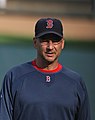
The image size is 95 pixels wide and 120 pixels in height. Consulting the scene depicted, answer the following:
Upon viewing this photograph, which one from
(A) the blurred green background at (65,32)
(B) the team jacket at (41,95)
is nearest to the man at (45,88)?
(B) the team jacket at (41,95)

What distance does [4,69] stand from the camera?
656 centimetres

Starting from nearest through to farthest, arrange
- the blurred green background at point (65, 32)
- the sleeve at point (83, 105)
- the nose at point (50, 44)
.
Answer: the nose at point (50, 44) < the sleeve at point (83, 105) < the blurred green background at point (65, 32)

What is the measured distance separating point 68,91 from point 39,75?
212 millimetres

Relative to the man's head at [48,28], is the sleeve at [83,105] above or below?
below

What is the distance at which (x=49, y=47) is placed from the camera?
3248 mm

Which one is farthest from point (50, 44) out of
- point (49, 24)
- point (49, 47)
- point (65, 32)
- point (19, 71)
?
point (65, 32)

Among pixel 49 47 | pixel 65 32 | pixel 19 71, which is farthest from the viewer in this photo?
pixel 65 32

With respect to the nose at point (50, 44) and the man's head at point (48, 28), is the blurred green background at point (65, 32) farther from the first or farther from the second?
the nose at point (50, 44)

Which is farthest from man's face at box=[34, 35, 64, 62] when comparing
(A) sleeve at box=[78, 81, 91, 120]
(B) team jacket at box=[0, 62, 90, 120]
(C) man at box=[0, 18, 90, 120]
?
(A) sleeve at box=[78, 81, 91, 120]

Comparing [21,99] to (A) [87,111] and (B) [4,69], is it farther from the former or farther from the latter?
(B) [4,69]

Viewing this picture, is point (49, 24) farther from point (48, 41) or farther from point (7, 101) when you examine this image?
point (7, 101)

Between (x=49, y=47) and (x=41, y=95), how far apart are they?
1.00 ft

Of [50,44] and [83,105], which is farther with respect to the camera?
[83,105]

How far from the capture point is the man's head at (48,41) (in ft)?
10.7
